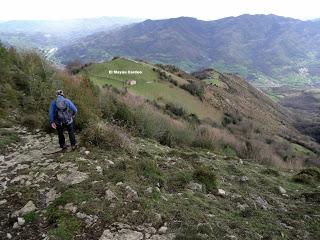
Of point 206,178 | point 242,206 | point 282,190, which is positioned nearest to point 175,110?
point 282,190

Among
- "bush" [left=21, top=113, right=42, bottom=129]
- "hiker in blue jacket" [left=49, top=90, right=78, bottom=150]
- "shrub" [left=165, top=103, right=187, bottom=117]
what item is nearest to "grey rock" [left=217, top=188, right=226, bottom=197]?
"hiker in blue jacket" [left=49, top=90, right=78, bottom=150]

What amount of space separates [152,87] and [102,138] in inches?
3053

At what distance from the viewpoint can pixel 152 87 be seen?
298ft

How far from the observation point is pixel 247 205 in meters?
11.2

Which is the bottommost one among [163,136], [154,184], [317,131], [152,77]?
[317,131]

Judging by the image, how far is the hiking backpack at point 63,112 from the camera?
12836 mm

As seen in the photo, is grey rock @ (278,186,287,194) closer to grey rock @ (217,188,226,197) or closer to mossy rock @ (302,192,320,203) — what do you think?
mossy rock @ (302,192,320,203)

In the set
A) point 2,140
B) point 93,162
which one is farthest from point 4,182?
point 2,140

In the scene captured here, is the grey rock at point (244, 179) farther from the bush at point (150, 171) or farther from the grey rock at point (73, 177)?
the grey rock at point (73, 177)

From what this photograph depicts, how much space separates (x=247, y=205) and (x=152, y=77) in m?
91.9

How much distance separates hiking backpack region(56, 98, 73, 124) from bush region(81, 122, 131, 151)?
82 centimetres

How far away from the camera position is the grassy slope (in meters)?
82.0

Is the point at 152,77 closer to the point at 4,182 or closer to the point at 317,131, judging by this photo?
the point at 317,131

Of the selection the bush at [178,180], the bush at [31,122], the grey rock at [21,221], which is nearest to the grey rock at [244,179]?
the bush at [178,180]
